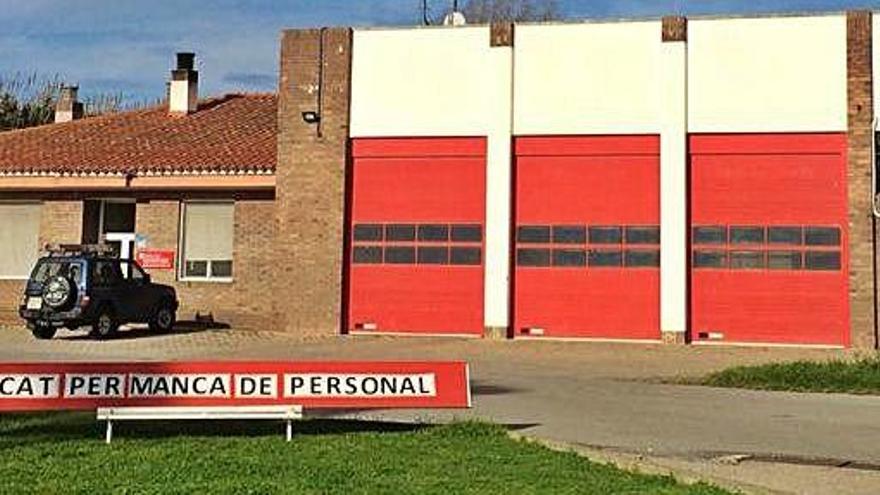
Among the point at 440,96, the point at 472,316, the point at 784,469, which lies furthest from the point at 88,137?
the point at 784,469

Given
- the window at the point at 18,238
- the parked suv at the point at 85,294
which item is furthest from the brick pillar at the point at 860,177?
the window at the point at 18,238

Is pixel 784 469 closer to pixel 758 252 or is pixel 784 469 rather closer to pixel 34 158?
Answer: pixel 758 252

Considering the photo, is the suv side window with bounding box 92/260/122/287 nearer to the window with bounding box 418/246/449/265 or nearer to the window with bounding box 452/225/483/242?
the window with bounding box 418/246/449/265

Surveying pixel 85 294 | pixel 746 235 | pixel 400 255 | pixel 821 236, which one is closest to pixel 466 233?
pixel 400 255

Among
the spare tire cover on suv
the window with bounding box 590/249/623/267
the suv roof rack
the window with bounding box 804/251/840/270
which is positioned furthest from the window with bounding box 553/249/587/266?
the spare tire cover on suv

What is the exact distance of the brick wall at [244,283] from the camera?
84.8ft

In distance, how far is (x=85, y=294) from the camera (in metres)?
22.6

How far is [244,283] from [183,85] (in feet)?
26.8

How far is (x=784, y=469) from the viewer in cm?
865

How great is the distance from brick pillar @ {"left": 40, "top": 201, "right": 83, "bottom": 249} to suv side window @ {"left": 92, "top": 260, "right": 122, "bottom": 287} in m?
4.55

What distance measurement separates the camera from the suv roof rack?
23.6 meters

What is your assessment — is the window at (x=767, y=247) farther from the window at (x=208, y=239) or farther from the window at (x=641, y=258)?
the window at (x=208, y=239)

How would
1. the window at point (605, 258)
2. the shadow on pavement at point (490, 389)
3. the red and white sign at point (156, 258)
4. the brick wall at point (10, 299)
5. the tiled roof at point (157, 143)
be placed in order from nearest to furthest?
the shadow on pavement at point (490, 389)
the window at point (605, 258)
the tiled roof at point (157, 143)
the red and white sign at point (156, 258)
the brick wall at point (10, 299)

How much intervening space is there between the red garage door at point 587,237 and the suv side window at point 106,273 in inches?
348
